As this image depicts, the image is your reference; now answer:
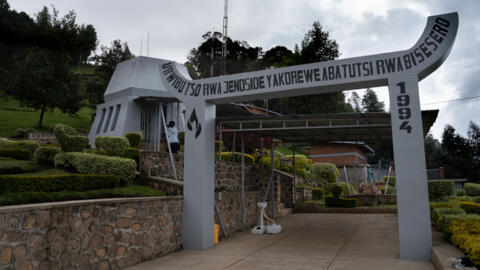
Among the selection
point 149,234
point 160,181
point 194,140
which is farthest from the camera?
point 160,181

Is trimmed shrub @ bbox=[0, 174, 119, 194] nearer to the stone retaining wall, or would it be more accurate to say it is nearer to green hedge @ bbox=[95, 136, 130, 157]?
the stone retaining wall

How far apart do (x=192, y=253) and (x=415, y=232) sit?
4689mm

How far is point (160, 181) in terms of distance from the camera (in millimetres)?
10172

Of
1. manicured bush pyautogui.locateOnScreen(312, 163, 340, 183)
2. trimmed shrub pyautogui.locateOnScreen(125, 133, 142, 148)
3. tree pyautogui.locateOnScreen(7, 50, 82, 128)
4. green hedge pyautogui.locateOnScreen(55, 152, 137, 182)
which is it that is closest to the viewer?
green hedge pyautogui.locateOnScreen(55, 152, 137, 182)

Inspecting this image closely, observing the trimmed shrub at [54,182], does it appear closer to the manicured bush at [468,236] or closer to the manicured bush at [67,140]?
the manicured bush at [67,140]

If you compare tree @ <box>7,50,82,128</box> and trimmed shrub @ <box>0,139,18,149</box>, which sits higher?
tree @ <box>7,50,82,128</box>

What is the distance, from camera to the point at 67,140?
33.8 feet

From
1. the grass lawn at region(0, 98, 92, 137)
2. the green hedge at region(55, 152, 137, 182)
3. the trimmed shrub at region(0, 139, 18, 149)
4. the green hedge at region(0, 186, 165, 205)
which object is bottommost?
the green hedge at region(0, 186, 165, 205)

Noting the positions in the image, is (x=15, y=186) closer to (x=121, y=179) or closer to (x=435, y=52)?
(x=121, y=179)

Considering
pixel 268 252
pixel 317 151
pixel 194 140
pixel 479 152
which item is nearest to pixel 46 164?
pixel 194 140

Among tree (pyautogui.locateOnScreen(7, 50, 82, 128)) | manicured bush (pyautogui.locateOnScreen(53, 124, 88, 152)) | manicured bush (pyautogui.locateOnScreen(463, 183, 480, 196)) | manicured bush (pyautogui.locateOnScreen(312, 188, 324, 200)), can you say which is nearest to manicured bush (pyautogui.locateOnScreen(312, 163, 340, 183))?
manicured bush (pyautogui.locateOnScreen(312, 188, 324, 200))

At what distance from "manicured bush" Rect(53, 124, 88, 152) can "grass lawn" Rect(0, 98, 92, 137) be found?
1938 cm

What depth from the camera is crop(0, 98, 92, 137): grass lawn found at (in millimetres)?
29094

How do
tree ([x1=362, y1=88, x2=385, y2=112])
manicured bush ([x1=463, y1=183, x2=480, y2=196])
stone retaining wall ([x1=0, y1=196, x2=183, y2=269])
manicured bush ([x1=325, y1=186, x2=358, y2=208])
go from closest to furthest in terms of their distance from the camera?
stone retaining wall ([x1=0, y1=196, x2=183, y2=269]) → manicured bush ([x1=325, y1=186, x2=358, y2=208]) → manicured bush ([x1=463, y1=183, x2=480, y2=196]) → tree ([x1=362, y1=88, x2=385, y2=112])
